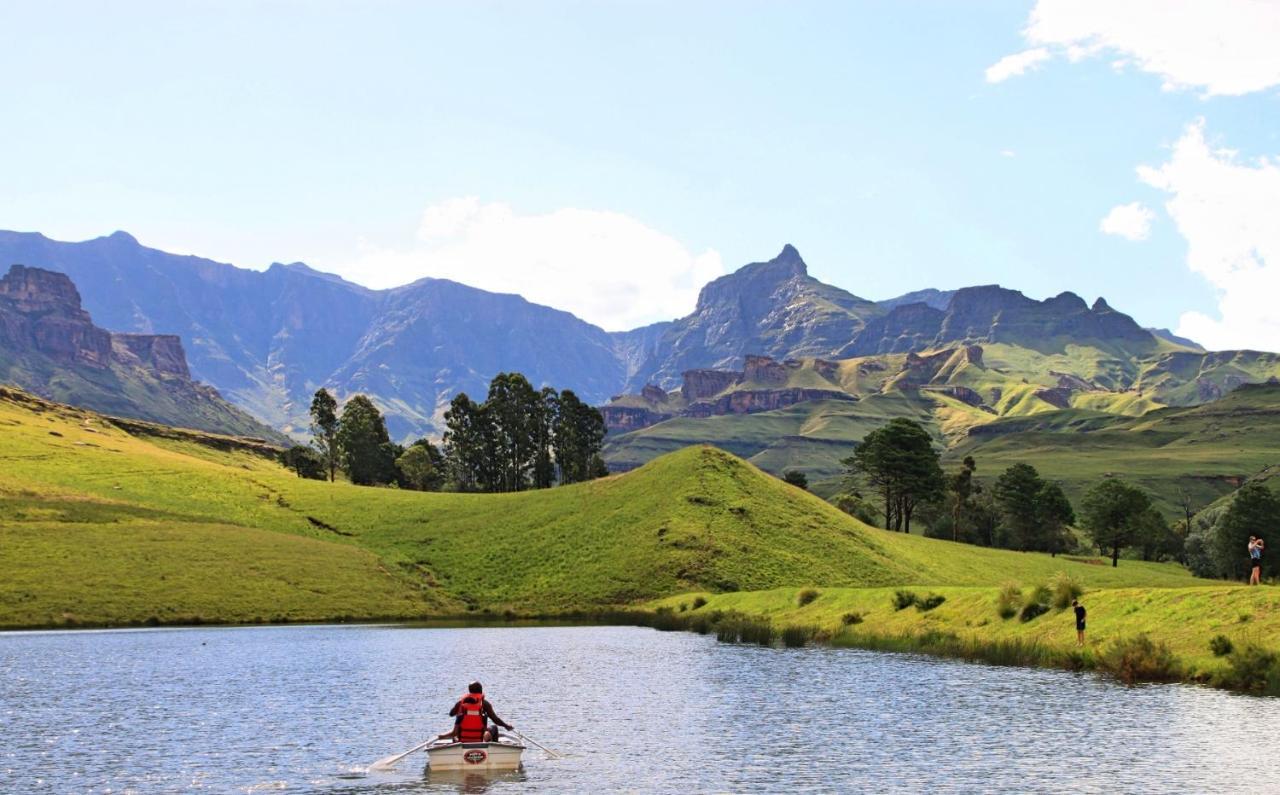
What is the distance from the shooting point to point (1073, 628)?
66.6 metres

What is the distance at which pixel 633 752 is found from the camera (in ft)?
141

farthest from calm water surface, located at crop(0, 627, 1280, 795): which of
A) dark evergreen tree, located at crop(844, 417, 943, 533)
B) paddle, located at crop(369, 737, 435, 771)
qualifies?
dark evergreen tree, located at crop(844, 417, 943, 533)

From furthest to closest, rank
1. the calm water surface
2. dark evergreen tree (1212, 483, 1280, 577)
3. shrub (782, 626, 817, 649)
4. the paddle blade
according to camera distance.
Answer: dark evergreen tree (1212, 483, 1280, 577), shrub (782, 626, 817, 649), the paddle blade, the calm water surface

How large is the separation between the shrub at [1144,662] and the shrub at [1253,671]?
377 cm

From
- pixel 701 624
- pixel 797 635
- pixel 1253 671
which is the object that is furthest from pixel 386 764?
pixel 701 624

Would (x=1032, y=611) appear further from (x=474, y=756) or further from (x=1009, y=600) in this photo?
(x=474, y=756)

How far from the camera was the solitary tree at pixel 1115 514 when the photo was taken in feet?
598

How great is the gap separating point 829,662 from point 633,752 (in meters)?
33.3

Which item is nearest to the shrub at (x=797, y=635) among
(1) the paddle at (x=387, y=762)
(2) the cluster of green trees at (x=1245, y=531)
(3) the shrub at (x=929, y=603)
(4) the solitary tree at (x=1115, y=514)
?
(3) the shrub at (x=929, y=603)

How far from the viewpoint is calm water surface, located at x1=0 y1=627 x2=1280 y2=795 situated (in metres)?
37.0

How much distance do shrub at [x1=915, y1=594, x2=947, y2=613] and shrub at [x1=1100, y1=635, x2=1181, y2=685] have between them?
26832mm

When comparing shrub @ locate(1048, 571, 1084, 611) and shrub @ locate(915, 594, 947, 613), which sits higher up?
shrub @ locate(1048, 571, 1084, 611)

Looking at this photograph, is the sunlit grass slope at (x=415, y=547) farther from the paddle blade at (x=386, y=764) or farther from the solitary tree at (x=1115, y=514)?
the paddle blade at (x=386, y=764)

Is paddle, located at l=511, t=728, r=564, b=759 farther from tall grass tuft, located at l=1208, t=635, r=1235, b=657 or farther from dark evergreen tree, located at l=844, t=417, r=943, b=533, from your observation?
dark evergreen tree, located at l=844, t=417, r=943, b=533
